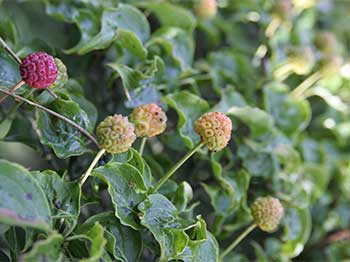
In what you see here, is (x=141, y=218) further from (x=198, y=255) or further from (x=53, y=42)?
(x=53, y=42)

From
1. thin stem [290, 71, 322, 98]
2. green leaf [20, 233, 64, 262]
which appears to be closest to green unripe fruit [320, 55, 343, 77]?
thin stem [290, 71, 322, 98]

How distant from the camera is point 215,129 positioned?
0.67 meters

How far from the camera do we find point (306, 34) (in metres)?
1.14

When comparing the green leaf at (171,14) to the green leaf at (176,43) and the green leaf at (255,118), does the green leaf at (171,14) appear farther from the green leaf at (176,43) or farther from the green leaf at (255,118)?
the green leaf at (255,118)

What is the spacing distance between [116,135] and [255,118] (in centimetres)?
31

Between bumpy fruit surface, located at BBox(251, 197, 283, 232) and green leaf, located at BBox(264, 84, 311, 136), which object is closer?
bumpy fruit surface, located at BBox(251, 197, 283, 232)

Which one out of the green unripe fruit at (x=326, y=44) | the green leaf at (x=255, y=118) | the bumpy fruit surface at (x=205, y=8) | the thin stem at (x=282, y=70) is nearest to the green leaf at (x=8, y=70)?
the green leaf at (x=255, y=118)

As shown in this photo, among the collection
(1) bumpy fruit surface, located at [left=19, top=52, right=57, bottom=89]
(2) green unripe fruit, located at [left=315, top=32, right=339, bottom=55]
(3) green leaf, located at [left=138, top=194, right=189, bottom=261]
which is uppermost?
(1) bumpy fruit surface, located at [left=19, top=52, right=57, bottom=89]

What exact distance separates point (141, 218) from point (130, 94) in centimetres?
22

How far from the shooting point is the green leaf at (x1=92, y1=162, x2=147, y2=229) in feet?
2.10

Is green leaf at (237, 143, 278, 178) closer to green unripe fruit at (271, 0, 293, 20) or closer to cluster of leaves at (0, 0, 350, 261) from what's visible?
cluster of leaves at (0, 0, 350, 261)

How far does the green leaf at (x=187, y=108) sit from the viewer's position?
0.78 m

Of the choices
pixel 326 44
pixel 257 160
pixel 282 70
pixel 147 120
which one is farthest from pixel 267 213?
pixel 326 44

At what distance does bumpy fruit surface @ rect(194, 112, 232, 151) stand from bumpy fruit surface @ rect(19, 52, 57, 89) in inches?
7.6
